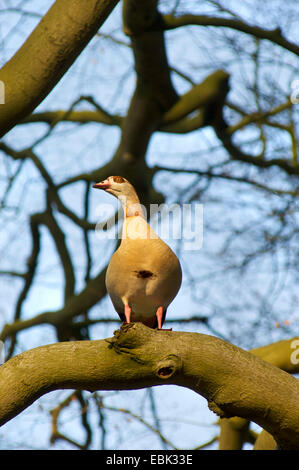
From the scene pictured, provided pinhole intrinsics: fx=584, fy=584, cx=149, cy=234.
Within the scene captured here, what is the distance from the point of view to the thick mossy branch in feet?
8.25

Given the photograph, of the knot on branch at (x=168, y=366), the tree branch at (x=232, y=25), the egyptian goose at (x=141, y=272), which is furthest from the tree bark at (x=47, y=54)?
the tree branch at (x=232, y=25)

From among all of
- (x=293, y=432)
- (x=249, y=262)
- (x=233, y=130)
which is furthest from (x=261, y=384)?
(x=233, y=130)

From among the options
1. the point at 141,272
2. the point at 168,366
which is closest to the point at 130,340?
the point at 168,366

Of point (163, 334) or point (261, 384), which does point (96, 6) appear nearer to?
point (163, 334)

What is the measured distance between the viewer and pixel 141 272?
2969mm

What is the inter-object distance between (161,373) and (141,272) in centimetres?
61

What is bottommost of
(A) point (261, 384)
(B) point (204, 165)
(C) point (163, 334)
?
(A) point (261, 384)

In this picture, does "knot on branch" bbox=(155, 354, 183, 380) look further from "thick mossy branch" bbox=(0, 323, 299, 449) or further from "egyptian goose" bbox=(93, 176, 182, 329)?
"egyptian goose" bbox=(93, 176, 182, 329)

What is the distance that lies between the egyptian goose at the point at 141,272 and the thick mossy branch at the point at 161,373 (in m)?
0.41

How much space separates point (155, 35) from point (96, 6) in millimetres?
2222

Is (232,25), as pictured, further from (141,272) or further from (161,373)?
(161,373)

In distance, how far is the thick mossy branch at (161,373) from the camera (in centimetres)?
251
